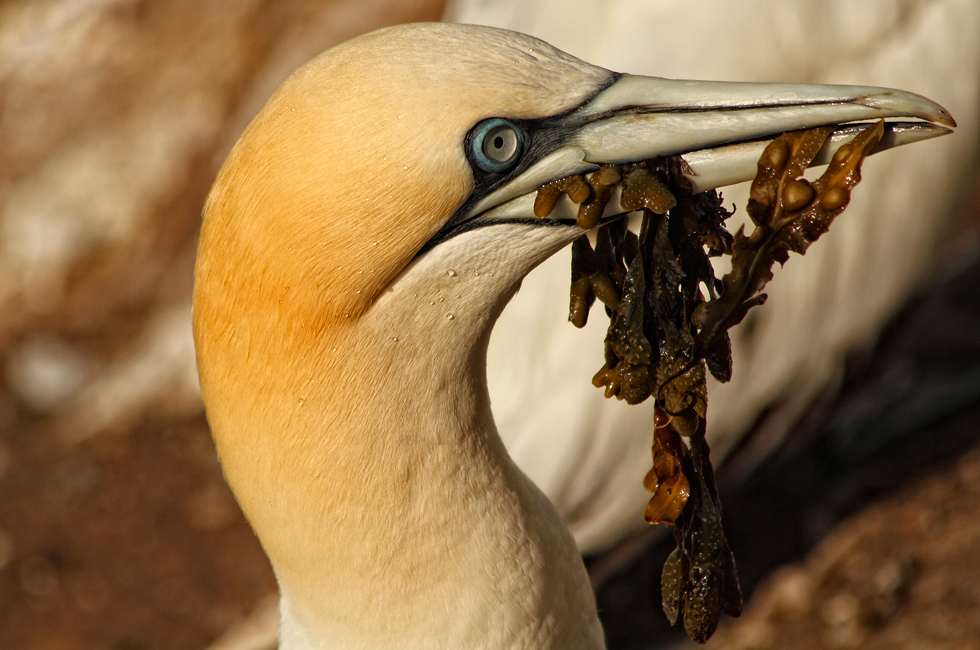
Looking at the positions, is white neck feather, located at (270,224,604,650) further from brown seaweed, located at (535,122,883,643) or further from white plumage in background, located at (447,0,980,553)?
white plumage in background, located at (447,0,980,553)

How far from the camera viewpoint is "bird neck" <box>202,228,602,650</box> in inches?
75.5

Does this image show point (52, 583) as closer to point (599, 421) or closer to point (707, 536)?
point (599, 421)

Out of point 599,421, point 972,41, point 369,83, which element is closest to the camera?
point 369,83

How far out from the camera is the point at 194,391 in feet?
21.8

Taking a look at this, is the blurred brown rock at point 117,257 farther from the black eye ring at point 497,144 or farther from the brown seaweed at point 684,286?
the black eye ring at point 497,144

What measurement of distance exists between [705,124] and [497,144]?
0.40 meters

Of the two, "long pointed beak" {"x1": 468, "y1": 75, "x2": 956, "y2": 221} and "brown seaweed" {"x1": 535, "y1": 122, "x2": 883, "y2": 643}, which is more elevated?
"long pointed beak" {"x1": 468, "y1": 75, "x2": 956, "y2": 221}

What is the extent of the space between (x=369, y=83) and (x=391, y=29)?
0.18 m

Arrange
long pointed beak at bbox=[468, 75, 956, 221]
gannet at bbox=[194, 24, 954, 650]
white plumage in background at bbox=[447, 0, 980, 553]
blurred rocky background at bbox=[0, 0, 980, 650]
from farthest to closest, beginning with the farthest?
blurred rocky background at bbox=[0, 0, 980, 650], white plumage in background at bbox=[447, 0, 980, 553], long pointed beak at bbox=[468, 75, 956, 221], gannet at bbox=[194, 24, 954, 650]

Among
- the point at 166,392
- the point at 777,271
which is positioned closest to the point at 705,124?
the point at 777,271

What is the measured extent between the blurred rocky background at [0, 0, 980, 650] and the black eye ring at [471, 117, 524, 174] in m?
3.16

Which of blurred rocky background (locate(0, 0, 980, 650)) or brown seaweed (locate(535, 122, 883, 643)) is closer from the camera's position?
brown seaweed (locate(535, 122, 883, 643))

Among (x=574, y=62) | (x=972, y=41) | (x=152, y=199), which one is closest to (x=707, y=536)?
(x=574, y=62)

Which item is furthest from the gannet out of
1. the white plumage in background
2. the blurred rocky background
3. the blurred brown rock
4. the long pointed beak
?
the blurred brown rock
